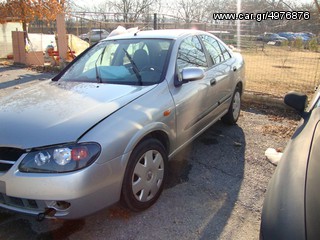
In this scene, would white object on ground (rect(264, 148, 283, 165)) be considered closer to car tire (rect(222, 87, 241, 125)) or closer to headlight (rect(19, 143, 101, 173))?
car tire (rect(222, 87, 241, 125))

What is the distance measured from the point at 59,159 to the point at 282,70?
1129 centimetres

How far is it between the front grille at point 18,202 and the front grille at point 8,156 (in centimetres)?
22

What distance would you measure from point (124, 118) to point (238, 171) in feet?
5.86

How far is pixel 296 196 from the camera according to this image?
1637 millimetres

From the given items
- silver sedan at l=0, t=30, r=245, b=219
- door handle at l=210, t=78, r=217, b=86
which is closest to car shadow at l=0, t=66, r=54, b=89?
silver sedan at l=0, t=30, r=245, b=219

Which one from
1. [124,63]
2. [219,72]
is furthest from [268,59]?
[124,63]

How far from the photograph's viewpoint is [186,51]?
3.68 metres

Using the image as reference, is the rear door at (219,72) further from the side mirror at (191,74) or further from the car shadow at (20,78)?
the car shadow at (20,78)

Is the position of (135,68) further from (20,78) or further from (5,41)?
(5,41)

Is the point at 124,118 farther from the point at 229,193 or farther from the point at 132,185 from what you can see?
the point at 229,193

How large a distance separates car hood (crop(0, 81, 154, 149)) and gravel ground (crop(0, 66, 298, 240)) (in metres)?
0.85

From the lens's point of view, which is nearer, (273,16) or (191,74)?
(191,74)

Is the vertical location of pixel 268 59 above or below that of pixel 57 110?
above

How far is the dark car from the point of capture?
4.82 feet
